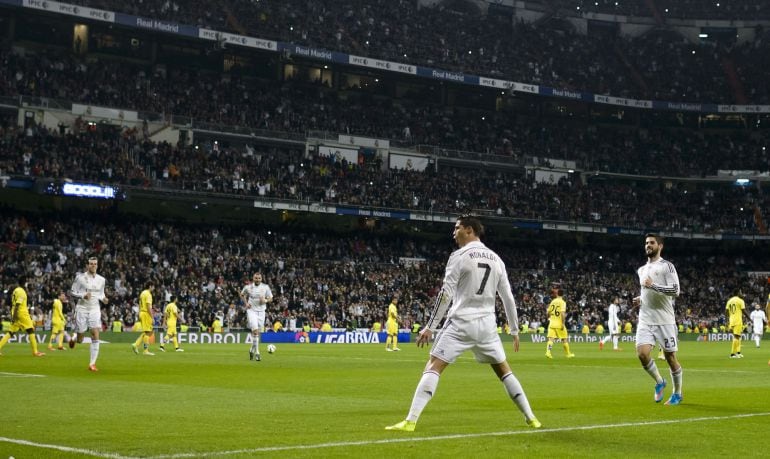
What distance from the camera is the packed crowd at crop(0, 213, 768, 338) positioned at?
170ft

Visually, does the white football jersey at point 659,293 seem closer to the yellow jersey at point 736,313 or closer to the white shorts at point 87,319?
the white shorts at point 87,319

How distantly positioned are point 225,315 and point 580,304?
28.2 metres

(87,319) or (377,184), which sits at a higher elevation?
(377,184)

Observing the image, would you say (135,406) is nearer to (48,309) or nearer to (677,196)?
(48,309)

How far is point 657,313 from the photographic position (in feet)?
52.8

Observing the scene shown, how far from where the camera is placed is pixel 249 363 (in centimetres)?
2873

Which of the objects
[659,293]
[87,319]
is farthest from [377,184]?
[659,293]

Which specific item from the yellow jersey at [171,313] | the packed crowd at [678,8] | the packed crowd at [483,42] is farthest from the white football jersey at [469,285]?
the packed crowd at [678,8]

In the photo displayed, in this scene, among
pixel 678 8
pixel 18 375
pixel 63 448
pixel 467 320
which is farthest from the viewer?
pixel 678 8

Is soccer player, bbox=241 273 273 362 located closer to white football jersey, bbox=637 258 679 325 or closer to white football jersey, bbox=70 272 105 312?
white football jersey, bbox=70 272 105 312

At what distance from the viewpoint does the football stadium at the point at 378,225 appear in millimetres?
13113

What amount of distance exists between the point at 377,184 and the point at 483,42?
21.0 m

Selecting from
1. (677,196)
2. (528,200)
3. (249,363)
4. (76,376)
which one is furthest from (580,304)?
(76,376)

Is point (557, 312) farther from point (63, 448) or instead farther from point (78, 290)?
point (63, 448)
